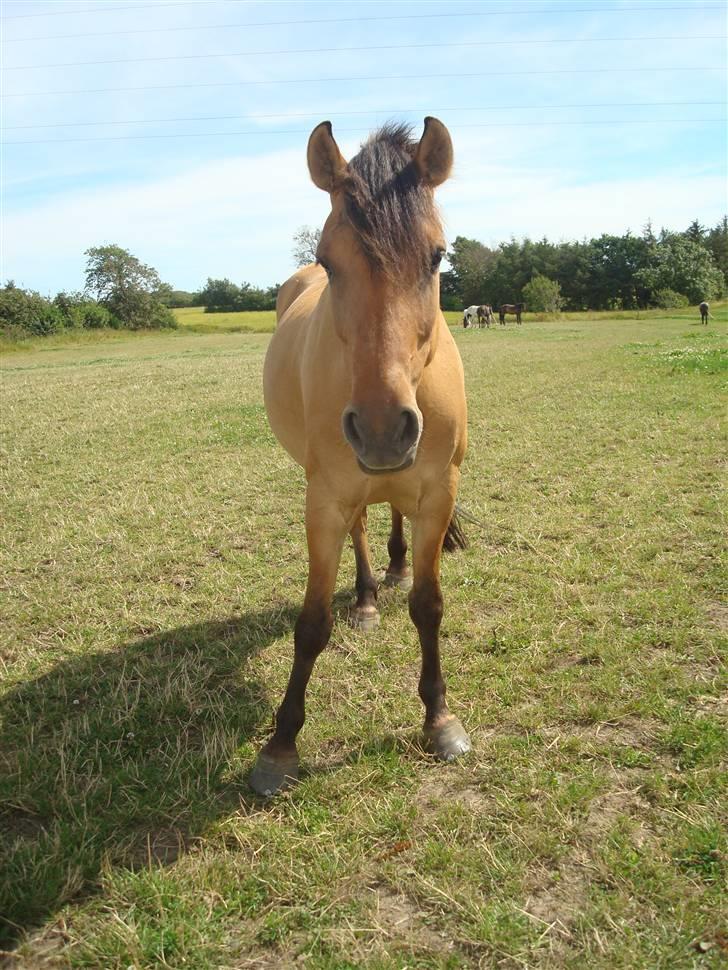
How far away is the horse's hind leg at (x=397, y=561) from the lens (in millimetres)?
4535

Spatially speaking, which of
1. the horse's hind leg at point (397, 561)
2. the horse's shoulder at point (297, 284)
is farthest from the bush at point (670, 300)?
the horse's hind leg at point (397, 561)

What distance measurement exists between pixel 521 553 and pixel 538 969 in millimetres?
3192

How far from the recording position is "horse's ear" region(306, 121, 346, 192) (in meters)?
2.53

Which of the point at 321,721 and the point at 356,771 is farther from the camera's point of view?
the point at 321,721

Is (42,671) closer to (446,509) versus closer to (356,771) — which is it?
(356,771)

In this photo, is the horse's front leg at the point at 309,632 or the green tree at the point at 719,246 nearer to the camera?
the horse's front leg at the point at 309,632

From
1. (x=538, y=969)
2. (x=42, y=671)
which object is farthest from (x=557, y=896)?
(x=42, y=671)

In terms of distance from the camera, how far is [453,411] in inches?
115

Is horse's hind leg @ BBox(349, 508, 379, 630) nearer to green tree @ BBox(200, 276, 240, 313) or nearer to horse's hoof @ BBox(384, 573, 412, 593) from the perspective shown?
horse's hoof @ BBox(384, 573, 412, 593)

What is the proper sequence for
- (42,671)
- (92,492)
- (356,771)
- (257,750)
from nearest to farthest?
(356,771) < (257,750) < (42,671) < (92,492)

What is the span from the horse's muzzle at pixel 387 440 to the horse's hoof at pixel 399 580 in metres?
2.44

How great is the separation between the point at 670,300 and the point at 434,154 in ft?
187

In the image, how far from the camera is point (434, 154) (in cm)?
257

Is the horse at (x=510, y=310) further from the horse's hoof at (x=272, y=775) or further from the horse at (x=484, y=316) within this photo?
the horse's hoof at (x=272, y=775)
